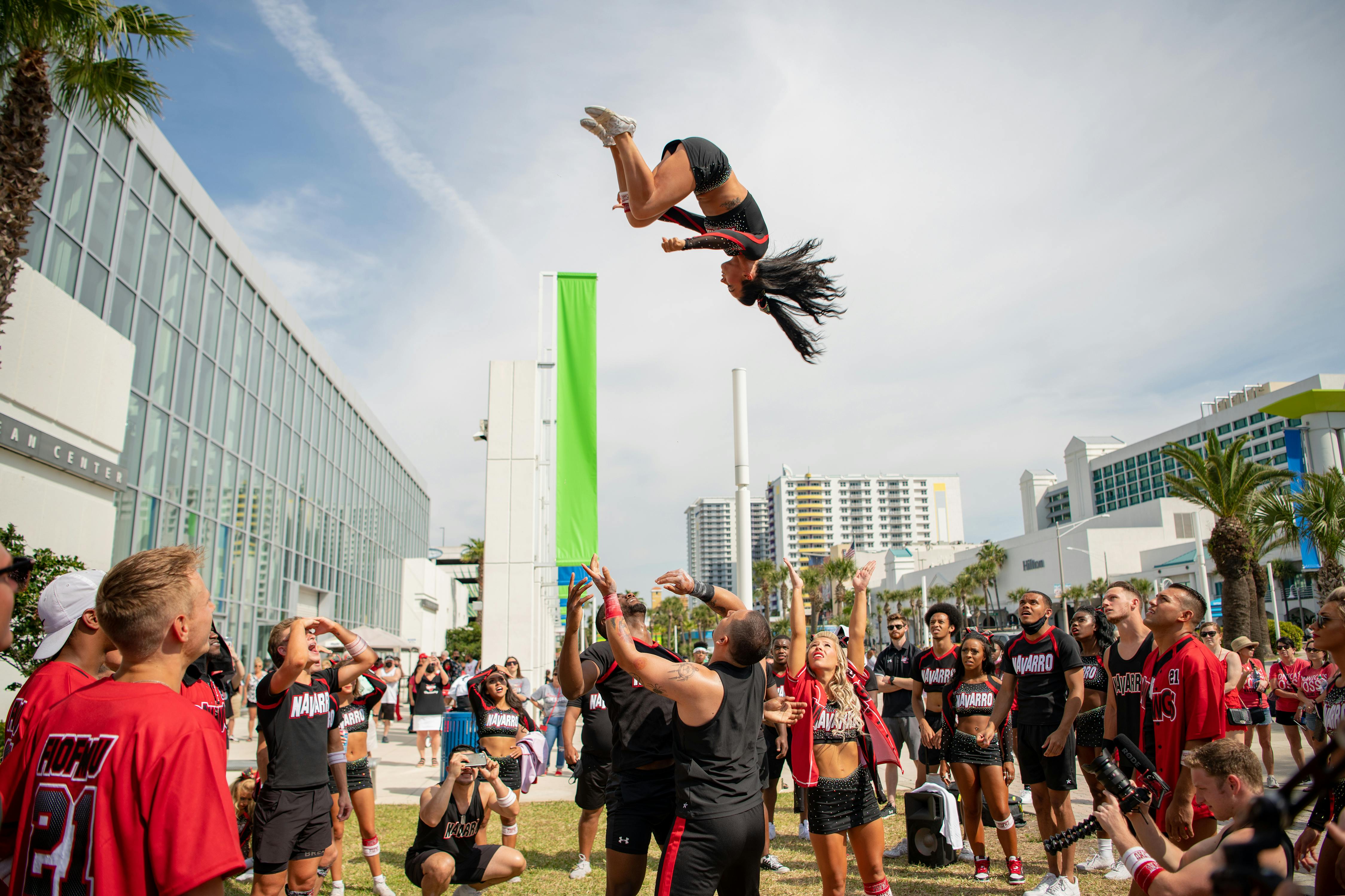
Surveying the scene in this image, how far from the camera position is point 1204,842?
10.2 ft

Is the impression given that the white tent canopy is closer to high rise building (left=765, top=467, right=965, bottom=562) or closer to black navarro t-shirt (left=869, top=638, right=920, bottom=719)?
black navarro t-shirt (left=869, top=638, right=920, bottom=719)

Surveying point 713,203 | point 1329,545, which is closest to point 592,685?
point 713,203

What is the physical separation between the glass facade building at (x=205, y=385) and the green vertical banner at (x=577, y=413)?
649 cm

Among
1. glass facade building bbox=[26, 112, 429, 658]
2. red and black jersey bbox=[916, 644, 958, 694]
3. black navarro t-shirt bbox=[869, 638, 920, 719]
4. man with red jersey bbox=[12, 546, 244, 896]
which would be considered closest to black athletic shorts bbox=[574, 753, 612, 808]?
red and black jersey bbox=[916, 644, 958, 694]

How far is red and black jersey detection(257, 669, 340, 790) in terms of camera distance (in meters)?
5.07

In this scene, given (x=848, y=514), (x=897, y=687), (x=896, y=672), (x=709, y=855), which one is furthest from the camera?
(x=848, y=514)

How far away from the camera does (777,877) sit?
657cm

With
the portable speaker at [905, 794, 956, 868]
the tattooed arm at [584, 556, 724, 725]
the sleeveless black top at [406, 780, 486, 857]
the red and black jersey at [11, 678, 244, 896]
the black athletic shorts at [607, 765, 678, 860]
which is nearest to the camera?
the red and black jersey at [11, 678, 244, 896]

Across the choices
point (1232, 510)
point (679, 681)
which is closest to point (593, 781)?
point (679, 681)

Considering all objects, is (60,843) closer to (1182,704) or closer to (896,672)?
(1182,704)

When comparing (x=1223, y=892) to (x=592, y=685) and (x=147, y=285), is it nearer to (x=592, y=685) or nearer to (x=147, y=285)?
(x=592, y=685)

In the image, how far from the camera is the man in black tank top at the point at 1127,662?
5121mm

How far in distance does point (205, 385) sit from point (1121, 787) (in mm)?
21764

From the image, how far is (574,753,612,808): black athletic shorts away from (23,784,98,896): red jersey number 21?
5107 mm
